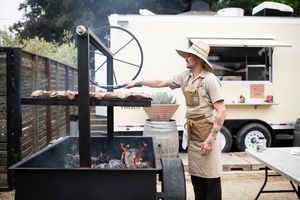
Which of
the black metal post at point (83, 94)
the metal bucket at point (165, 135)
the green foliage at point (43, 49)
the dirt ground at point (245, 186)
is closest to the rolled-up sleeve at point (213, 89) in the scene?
the black metal post at point (83, 94)

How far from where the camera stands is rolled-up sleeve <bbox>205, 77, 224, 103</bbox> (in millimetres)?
2855

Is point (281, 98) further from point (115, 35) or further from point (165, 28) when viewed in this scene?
point (115, 35)

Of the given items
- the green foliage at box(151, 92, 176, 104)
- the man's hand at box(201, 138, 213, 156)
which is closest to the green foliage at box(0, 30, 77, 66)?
the green foliage at box(151, 92, 176, 104)

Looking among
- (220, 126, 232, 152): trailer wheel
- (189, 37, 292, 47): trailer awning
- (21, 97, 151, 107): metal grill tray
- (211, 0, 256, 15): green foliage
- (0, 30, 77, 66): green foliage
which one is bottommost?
(220, 126, 232, 152): trailer wheel

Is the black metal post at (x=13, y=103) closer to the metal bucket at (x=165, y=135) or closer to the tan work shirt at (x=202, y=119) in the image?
the metal bucket at (x=165, y=135)

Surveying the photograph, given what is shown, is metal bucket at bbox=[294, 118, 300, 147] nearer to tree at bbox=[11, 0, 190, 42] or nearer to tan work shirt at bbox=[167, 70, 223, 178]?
tan work shirt at bbox=[167, 70, 223, 178]

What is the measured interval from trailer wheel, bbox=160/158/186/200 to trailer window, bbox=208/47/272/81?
421cm

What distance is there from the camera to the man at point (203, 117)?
9.44 ft

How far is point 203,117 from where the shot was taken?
2.97 metres

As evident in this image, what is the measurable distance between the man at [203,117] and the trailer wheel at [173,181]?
456 millimetres

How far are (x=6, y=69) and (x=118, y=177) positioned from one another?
2.89 m

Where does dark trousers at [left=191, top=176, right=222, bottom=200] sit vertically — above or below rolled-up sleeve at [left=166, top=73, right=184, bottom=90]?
below

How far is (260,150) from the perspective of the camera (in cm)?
387

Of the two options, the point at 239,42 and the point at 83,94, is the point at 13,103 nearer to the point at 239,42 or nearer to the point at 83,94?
the point at 83,94
